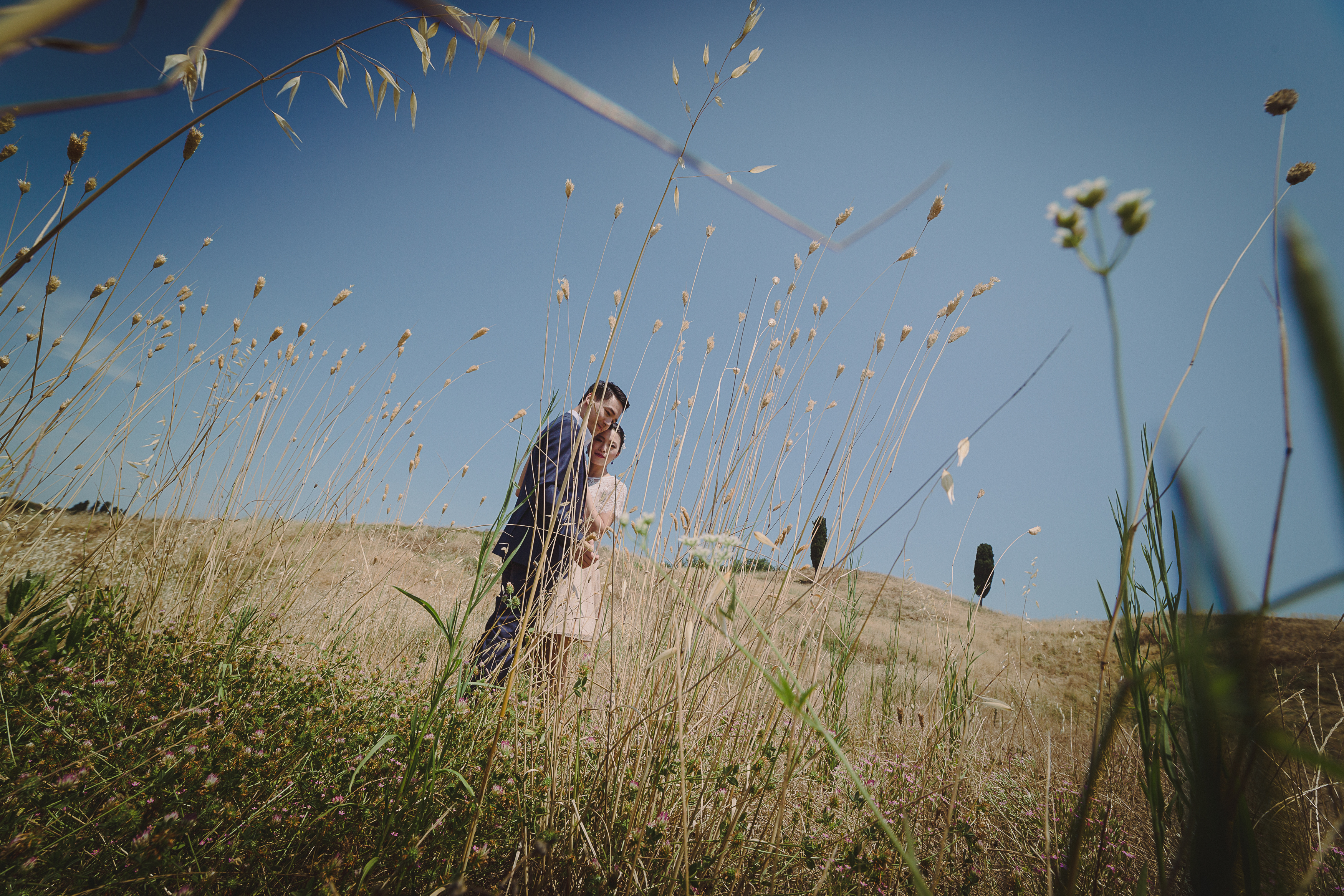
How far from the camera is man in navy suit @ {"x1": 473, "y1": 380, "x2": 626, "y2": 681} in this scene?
120 centimetres

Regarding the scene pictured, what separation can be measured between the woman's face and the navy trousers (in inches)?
32.6

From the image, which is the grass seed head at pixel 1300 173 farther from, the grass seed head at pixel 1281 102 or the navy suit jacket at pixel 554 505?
the navy suit jacket at pixel 554 505

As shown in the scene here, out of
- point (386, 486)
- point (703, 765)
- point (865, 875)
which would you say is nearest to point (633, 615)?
point (703, 765)

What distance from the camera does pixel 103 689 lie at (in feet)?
4.62

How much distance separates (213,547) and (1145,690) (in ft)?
9.95

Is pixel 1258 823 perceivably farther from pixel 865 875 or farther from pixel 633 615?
pixel 633 615

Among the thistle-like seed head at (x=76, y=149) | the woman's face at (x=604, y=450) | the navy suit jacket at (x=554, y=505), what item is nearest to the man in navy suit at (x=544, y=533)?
the navy suit jacket at (x=554, y=505)

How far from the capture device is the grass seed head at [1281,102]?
0.50m

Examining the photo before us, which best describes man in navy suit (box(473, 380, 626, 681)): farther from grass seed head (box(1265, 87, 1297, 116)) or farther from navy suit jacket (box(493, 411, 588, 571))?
grass seed head (box(1265, 87, 1297, 116))

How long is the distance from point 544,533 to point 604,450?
1285mm

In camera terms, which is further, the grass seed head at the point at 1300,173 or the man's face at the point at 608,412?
the man's face at the point at 608,412

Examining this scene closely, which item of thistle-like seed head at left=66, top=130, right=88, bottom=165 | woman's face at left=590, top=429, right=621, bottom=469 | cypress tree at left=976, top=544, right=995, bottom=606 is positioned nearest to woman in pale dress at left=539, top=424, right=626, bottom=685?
woman's face at left=590, top=429, right=621, bottom=469

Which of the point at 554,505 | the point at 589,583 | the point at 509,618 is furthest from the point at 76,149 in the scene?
the point at 589,583

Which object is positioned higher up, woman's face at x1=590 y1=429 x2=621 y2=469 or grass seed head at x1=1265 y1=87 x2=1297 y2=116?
woman's face at x1=590 y1=429 x2=621 y2=469
